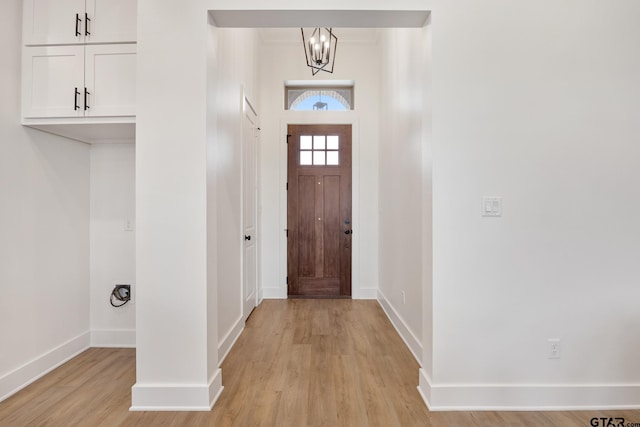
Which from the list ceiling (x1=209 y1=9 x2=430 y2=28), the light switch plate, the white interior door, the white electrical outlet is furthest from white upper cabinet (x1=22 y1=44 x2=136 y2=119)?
the white electrical outlet

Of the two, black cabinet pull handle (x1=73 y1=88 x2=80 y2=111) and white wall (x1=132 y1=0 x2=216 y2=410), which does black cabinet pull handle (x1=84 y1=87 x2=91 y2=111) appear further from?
white wall (x1=132 y1=0 x2=216 y2=410)

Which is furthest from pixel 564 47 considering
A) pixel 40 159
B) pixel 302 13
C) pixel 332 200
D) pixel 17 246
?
pixel 17 246

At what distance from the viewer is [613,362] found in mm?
1978

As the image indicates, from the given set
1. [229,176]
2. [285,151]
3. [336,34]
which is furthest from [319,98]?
[229,176]

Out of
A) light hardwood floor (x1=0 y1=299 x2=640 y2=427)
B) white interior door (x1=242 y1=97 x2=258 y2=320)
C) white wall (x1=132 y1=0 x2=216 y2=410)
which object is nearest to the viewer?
light hardwood floor (x1=0 y1=299 x2=640 y2=427)

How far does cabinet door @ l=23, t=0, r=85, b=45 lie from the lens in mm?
2240

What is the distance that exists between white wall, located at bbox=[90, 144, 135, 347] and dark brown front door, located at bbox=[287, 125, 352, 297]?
2.05 metres

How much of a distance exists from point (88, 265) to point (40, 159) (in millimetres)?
1008

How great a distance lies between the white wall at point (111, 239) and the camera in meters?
2.88

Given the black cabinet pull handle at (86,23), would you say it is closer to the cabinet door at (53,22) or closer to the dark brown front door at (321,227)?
the cabinet door at (53,22)

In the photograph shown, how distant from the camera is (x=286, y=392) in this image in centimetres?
214

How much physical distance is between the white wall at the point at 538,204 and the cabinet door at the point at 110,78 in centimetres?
214

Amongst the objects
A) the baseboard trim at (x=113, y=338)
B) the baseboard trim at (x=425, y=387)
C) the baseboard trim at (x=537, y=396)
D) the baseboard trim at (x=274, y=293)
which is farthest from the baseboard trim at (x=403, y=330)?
the baseboard trim at (x=113, y=338)

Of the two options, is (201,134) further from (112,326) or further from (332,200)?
(332,200)
